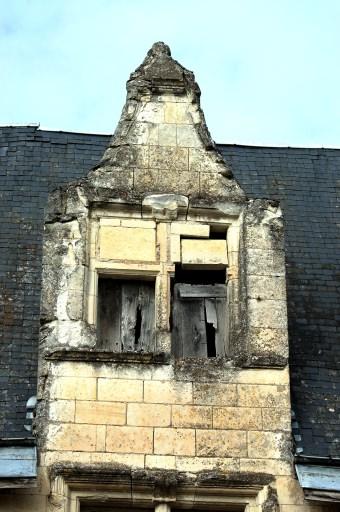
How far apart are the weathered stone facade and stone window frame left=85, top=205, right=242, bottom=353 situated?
1 centimetres

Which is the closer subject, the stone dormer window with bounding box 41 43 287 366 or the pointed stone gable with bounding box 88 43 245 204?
the stone dormer window with bounding box 41 43 287 366

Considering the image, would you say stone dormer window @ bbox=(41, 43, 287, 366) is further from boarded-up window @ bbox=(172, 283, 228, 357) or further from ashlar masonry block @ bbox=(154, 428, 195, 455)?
ashlar masonry block @ bbox=(154, 428, 195, 455)

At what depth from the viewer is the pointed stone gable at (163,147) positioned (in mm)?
9898

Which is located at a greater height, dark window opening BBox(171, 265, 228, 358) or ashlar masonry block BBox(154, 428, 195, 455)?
dark window opening BBox(171, 265, 228, 358)

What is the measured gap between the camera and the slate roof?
9406 mm

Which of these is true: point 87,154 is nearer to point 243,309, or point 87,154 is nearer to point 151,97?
point 151,97

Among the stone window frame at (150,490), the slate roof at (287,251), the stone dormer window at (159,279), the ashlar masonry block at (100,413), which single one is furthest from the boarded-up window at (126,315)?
the stone window frame at (150,490)

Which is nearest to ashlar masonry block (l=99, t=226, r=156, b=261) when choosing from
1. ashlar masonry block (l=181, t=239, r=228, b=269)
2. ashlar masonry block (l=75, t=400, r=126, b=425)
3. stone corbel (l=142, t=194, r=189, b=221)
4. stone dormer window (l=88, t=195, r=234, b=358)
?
stone dormer window (l=88, t=195, r=234, b=358)

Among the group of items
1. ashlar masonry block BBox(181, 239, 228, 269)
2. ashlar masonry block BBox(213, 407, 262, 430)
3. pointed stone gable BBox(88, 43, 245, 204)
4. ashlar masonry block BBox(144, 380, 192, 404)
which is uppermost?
pointed stone gable BBox(88, 43, 245, 204)

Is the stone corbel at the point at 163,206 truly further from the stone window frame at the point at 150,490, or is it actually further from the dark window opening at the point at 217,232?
the stone window frame at the point at 150,490

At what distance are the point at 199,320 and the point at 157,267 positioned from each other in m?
0.56

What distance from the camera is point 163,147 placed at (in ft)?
33.2

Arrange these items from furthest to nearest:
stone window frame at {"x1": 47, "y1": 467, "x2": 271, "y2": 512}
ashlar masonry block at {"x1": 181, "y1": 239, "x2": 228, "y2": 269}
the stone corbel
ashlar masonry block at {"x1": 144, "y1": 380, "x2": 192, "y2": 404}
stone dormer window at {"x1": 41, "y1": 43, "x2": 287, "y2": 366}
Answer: the stone corbel → ashlar masonry block at {"x1": 181, "y1": 239, "x2": 228, "y2": 269} → stone dormer window at {"x1": 41, "y1": 43, "x2": 287, "y2": 366} → ashlar masonry block at {"x1": 144, "y1": 380, "x2": 192, "y2": 404} → stone window frame at {"x1": 47, "y1": 467, "x2": 271, "y2": 512}

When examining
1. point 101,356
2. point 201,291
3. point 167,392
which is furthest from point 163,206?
point 167,392
